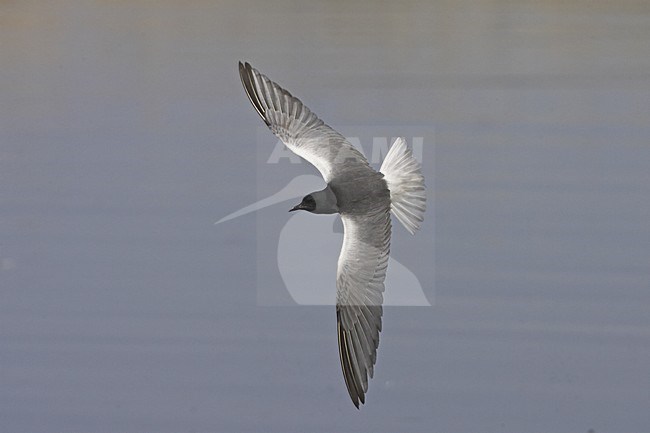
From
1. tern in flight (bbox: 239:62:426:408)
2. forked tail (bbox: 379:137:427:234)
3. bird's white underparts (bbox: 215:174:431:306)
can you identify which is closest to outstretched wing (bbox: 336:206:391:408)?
tern in flight (bbox: 239:62:426:408)

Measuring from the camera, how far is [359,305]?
278cm

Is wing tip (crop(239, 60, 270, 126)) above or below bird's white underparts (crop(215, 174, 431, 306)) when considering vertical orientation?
above

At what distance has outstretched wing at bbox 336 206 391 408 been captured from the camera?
2750 mm

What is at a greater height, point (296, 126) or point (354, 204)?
point (296, 126)

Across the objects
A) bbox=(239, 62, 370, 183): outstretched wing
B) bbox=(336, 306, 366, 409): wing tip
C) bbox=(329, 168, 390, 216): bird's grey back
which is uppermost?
bbox=(239, 62, 370, 183): outstretched wing

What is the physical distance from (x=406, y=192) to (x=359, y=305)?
38 cm

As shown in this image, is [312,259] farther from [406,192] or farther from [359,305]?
[359,305]

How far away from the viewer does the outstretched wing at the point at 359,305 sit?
275cm

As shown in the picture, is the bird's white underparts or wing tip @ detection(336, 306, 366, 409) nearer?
wing tip @ detection(336, 306, 366, 409)

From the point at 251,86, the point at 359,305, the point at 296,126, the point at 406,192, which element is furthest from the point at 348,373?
the point at 251,86

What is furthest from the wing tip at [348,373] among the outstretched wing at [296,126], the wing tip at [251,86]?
the wing tip at [251,86]

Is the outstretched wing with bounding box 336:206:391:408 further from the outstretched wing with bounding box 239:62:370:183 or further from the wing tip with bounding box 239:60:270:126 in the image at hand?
the wing tip with bounding box 239:60:270:126

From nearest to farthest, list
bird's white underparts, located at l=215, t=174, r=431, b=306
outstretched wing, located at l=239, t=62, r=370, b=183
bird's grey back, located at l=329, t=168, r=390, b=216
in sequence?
bird's grey back, located at l=329, t=168, r=390, b=216, outstretched wing, located at l=239, t=62, r=370, b=183, bird's white underparts, located at l=215, t=174, r=431, b=306

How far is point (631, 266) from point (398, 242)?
669 millimetres
